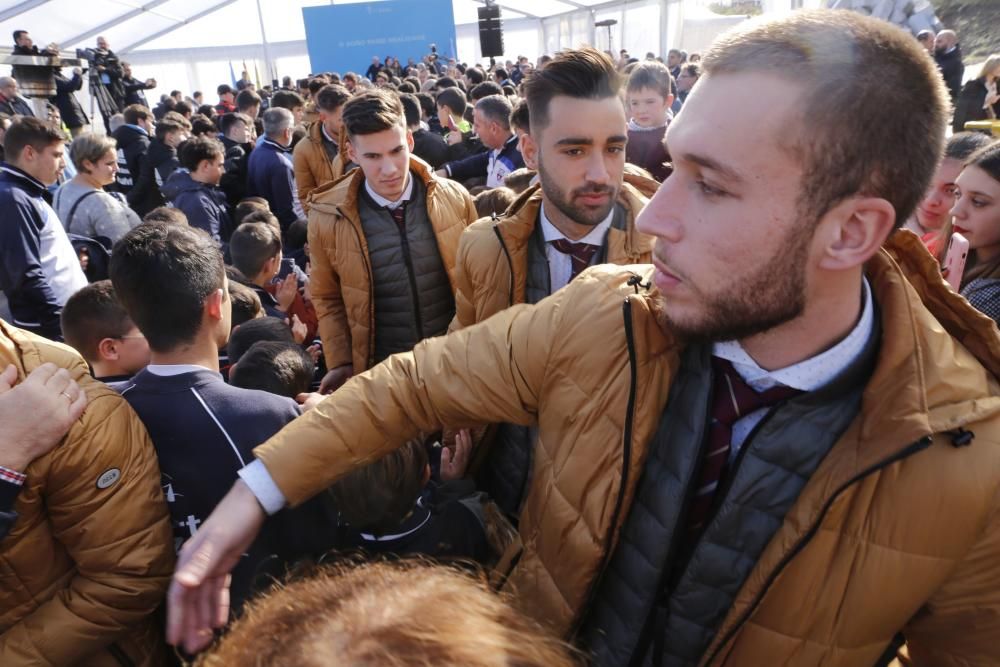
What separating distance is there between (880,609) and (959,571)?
16 centimetres

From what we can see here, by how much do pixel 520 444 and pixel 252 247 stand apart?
239 cm

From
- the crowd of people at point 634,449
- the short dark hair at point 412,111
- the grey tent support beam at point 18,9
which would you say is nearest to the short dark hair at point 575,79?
the crowd of people at point 634,449

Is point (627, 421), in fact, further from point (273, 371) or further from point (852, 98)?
point (273, 371)

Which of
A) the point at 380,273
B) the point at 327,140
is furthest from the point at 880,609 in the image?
the point at 327,140

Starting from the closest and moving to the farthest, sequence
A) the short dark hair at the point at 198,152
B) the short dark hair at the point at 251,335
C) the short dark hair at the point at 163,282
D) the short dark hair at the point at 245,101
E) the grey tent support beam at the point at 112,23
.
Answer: the short dark hair at the point at 163,282
the short dark hair at the point at 251,335
the short dark hair at the point at 198,152
the short dark hair at the point at 245,101
the grey tent support beam at the point at 112,23

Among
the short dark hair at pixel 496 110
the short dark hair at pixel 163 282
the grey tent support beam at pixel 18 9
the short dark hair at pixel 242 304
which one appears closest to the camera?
the short dark hair at pixel 163 282

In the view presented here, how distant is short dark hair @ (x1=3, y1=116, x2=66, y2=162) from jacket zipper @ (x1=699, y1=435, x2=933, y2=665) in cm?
448

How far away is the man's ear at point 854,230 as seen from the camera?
1.08 meters

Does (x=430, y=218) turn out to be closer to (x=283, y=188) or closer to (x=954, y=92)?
(x=283, y=188)

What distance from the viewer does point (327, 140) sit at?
5809 mm

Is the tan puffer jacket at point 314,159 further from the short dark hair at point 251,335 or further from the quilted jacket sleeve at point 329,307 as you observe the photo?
the short dark hair at point 251,335

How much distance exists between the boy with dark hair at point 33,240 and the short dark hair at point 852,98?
12.7 feet

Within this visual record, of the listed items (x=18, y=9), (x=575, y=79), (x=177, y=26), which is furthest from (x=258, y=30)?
(x=575, y=79)

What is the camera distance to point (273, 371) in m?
2.17
